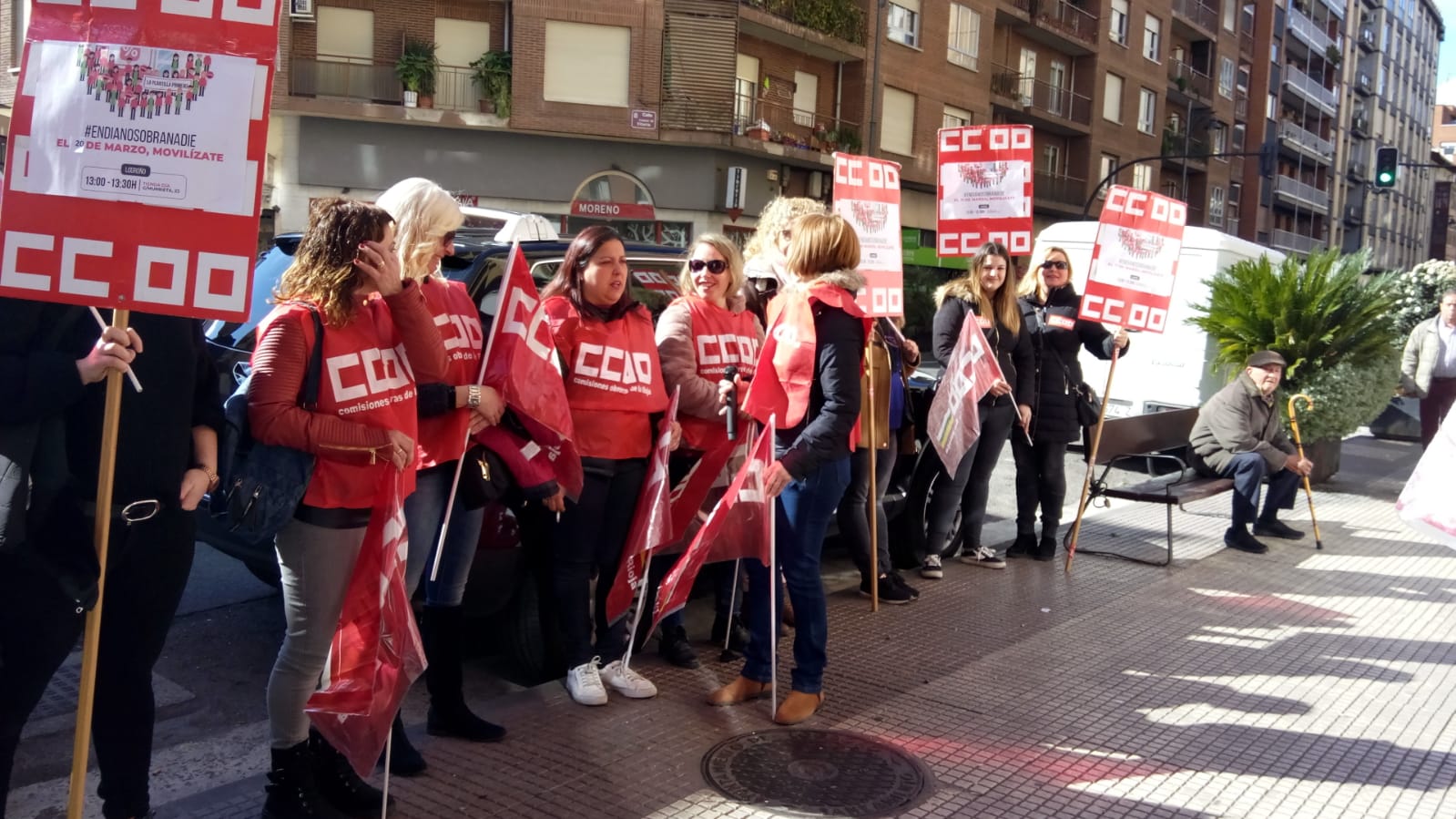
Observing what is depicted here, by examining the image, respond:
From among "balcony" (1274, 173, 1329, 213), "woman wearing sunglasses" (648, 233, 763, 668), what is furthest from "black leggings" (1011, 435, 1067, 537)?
"balcony" (1274, 173, 1329, 213)

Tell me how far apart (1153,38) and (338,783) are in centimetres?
4806

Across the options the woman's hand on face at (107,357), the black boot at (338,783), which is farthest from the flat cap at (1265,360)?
the woman's hand on face at (107,357)

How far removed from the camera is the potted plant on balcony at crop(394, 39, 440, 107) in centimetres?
2522

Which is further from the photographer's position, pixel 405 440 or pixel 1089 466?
pixel 1089 466

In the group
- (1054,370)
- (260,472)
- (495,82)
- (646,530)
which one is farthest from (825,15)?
(260,472)

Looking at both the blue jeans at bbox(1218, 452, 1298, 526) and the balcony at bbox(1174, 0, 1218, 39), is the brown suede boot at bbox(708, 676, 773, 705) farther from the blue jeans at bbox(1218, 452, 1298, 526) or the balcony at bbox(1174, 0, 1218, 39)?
the balcony at bbox(1174, 0, 1218, 39)

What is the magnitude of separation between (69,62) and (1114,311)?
642cm

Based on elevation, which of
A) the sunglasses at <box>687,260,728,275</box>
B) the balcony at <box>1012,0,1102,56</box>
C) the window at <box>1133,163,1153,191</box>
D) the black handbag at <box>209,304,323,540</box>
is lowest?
the black handbag at <box>209,304,323,540</box>

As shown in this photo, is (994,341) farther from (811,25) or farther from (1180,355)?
(811,25)

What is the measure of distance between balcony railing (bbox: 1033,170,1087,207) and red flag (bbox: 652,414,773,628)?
37.0 metres

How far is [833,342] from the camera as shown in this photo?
4488 mm

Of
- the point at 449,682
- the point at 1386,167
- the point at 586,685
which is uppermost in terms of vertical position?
the point at 1386,167

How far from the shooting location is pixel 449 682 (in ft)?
14.0

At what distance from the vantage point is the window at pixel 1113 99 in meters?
42.9
